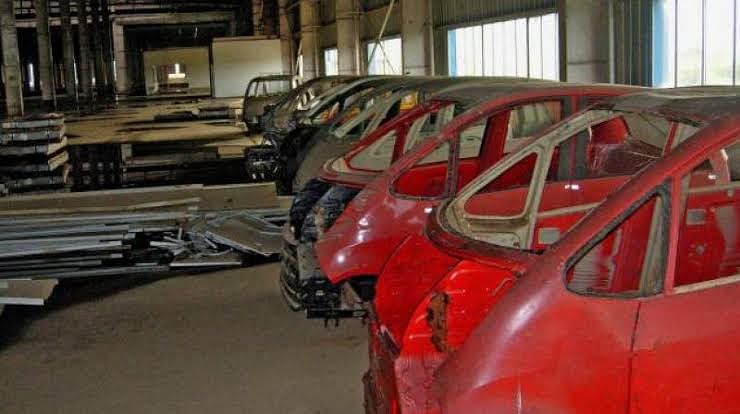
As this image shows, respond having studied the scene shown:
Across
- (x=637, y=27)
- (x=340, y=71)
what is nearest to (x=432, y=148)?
(x=637, y=27)

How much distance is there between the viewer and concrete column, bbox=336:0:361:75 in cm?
2905

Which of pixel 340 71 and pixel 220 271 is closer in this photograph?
pixel 220 271

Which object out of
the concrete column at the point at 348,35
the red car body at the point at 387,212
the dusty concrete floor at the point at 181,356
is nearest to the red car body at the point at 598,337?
the dusty concrete floor at the point at 181,356

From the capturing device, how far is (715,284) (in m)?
3.33

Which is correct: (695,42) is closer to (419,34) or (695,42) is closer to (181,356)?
(181,356)

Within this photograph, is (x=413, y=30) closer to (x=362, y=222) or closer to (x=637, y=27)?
(x=637, y=27)

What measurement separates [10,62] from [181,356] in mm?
23726

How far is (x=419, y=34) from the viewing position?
22203 millimetres

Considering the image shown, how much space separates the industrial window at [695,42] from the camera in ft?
37.6

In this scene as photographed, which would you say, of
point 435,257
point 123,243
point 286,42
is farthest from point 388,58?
point 435,257

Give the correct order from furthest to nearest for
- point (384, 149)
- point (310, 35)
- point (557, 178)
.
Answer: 1. point (310, 35)
2. point (384, 149)
3. point (557, 178)

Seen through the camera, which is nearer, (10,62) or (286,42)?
(10,62)

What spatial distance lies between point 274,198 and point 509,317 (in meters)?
7.98

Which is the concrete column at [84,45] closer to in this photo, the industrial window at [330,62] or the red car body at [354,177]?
the industrial window at [330,62]
